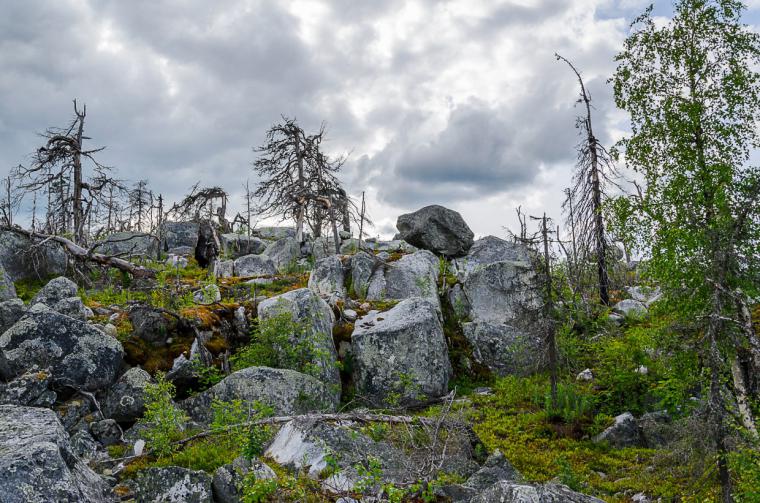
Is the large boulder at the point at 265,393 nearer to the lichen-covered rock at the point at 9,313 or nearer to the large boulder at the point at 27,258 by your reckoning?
the lichen-covered rock at the point at 9,313

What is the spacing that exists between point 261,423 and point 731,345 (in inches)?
318

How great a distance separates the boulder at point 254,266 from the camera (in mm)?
25344

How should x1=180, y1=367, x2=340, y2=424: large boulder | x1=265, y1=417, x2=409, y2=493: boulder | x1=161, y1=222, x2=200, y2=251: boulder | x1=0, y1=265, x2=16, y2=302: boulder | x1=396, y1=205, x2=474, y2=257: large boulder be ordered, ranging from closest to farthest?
x1=265, y1=417, x2=409, y2=493: boulder < x1=180, y1=367, x2=340, y2=424: large boulder < x1=0, y1=265, x2=16, y2=302: boulder < x1=396, y1=205, x2=474, y2=257: large boulder < x1=161, y1=222, x2=200, y2=251: boulder

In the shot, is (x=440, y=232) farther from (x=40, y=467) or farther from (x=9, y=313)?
(x=40, y=467)

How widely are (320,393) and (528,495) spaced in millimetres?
7032

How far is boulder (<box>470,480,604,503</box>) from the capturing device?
5.55m

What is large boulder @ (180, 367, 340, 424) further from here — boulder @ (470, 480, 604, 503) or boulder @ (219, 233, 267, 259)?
boulder @ (219, 233, 267, 259)

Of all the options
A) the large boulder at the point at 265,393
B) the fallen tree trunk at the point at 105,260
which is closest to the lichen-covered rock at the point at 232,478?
the large boulder at the point at 265,393

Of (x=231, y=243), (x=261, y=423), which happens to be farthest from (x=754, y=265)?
(x=231, y=243)

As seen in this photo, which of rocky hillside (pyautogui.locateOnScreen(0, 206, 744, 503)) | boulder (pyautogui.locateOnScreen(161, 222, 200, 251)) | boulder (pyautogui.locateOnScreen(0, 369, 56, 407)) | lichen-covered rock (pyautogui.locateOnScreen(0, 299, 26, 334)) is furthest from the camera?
boulder (pyautogui.locateOnScreen(161, 222, 200, 251))

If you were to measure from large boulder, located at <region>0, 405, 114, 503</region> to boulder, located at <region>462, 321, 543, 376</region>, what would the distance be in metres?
11.7

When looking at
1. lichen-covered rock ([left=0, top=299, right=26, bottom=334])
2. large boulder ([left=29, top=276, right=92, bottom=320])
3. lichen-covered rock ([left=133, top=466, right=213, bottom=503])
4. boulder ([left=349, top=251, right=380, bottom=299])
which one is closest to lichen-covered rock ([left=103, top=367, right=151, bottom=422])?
large boulder ([left=29, top=276, right=92, bottom=320])

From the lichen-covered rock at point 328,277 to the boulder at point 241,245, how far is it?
10956mm

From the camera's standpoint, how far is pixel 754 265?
9.82m
